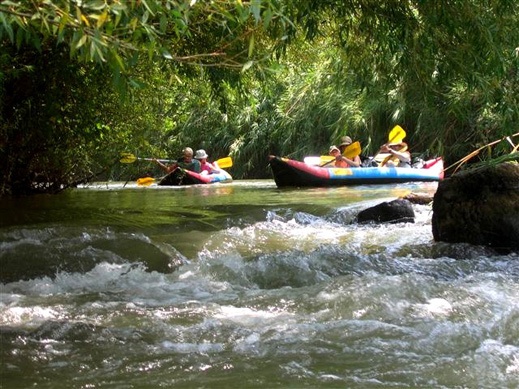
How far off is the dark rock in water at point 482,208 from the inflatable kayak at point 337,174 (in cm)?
668

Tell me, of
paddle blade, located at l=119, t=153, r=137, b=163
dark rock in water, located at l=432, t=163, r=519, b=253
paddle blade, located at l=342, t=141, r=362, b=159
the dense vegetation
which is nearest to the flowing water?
dark rock in water, located at l=432, t=163, r=519, b=253

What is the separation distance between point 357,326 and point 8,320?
1.59 m

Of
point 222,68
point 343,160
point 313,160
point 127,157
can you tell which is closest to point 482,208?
point 222,68

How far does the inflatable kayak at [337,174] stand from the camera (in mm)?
12586

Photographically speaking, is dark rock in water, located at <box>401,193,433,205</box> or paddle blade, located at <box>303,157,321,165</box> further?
paddle blade, located at <box>303,157,321,165</box>

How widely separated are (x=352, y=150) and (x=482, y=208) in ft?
24.8

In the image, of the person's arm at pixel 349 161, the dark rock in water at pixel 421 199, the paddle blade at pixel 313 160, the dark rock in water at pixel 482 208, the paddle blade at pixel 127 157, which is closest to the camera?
the dark rock in water at pixel 482 208

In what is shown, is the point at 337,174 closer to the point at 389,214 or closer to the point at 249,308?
the point at 389,214

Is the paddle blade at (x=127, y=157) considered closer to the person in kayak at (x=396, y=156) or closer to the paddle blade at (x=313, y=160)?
the paddle blade at (x=313, y=160)

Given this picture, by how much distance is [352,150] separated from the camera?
13.1 metres

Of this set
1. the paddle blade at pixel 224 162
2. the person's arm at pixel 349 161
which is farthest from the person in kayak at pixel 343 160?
the paddle blade at pixel 224 162

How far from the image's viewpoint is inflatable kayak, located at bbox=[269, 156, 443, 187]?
12.6 metres

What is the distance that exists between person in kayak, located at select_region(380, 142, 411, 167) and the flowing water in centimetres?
656

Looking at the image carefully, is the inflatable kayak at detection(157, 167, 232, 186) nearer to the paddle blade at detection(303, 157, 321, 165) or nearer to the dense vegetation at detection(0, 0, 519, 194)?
the paddle blade at detection(303, 157, 321, 165)
